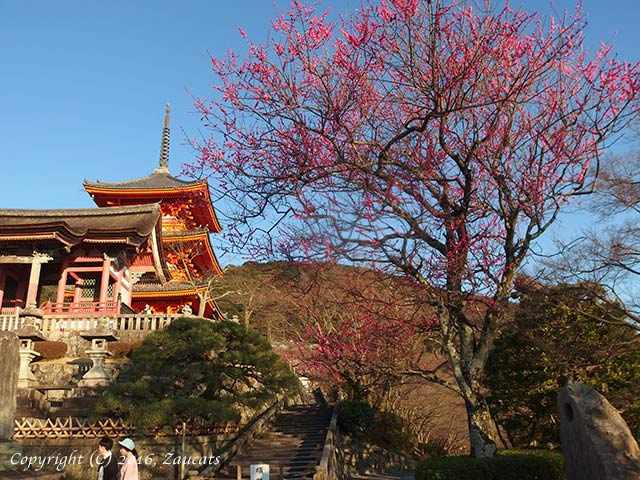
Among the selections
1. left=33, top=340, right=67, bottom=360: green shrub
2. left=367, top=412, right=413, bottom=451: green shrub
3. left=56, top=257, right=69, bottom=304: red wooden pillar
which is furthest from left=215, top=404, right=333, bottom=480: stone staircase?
left=56, top=257, right=69, bottom=304: red wooden pillar

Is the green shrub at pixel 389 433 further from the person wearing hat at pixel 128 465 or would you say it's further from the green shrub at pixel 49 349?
the person wearing hat at pixel 128 465

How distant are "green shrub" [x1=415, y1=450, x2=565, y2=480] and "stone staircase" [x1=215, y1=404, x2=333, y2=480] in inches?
92.0

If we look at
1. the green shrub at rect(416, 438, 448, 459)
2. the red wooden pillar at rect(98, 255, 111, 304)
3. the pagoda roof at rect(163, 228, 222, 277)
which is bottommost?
the green shrub at rect(416, 438, 448, 459)

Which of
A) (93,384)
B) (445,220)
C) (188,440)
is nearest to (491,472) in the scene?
(445,220)

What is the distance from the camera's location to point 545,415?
1706cm

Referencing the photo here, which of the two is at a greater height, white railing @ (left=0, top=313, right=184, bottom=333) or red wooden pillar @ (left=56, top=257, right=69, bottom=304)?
red wooden pillar @ (left=56, top=257, right=69, bottom=304)

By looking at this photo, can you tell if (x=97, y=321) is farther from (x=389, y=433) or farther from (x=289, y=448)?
(x=389, y=433)

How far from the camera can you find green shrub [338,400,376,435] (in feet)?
51.6

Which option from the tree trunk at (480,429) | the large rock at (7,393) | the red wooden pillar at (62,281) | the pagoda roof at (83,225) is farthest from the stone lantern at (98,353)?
the tree trunk at (480,429)

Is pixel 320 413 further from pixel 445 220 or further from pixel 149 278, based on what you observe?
pixel 149 278

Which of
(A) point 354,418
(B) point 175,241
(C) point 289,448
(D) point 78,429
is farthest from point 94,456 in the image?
(B) point 175,241

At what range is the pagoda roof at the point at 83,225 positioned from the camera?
19.4 metres

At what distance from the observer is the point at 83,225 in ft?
75.6

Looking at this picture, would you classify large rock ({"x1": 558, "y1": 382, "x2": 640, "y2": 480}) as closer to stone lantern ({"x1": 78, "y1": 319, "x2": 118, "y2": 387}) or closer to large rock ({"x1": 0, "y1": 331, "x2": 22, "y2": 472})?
large rock ({"x1": 0, "y1": 331, "x2": 22, "y2": 472})
